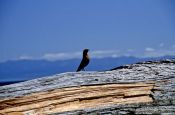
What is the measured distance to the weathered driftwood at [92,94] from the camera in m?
16.9

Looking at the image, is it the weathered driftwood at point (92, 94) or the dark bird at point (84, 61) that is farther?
the dark bird at point (84, 61)

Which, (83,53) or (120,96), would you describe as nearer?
(120,96)

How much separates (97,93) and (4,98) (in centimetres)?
351

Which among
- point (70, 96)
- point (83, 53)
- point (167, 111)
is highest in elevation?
point (83, 53)

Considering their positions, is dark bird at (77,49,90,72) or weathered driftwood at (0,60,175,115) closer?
weathered driftwood at (0,60,175,115)

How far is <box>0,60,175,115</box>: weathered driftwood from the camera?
16.9 meters

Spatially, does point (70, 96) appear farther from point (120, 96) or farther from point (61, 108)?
point (120, 96)

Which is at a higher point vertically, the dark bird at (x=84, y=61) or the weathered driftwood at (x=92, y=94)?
the dark bird at (x=84, y=61)

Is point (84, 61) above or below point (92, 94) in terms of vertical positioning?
above

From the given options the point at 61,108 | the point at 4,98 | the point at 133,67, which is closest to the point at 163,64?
the point at 133,67

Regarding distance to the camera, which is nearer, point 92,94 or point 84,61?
point 92,94

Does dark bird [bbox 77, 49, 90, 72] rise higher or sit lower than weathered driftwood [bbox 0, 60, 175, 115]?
higher

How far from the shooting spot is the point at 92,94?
17.7 metres

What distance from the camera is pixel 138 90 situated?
715 inches
